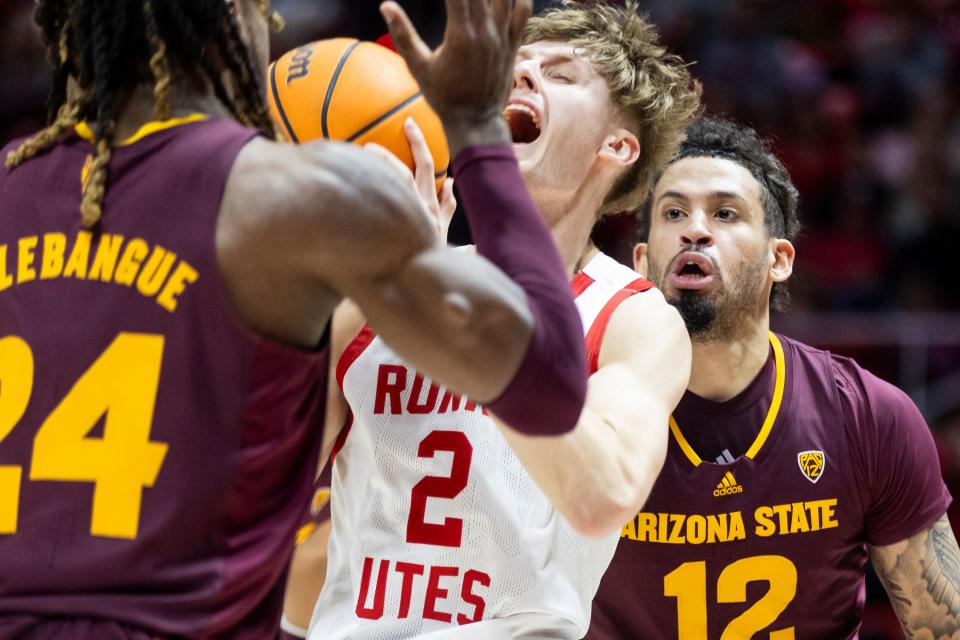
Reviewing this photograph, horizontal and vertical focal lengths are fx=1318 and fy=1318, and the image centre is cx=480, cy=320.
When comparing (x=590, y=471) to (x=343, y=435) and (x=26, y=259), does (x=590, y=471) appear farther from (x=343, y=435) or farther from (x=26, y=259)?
(x=26, y=259)

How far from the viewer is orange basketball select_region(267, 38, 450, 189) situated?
123 inches

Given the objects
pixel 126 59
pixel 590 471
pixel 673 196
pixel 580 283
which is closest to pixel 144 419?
pixel 126 59

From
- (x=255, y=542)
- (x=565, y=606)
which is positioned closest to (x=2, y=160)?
(x=255, y=542)

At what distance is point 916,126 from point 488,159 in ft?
25.1

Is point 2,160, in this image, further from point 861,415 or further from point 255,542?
point 861,415

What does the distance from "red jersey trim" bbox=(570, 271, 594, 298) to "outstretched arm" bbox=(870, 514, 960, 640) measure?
4.71 feet

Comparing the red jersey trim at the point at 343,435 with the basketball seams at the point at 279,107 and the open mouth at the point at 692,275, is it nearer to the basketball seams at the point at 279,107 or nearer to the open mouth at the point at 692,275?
the basketball seams at the point at 279,107

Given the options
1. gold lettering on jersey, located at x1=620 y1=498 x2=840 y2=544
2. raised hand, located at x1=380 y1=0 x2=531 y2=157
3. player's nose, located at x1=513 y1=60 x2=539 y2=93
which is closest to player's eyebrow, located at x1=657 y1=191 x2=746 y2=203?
player's nose, located at x1=513 y1=60 x2=539 y2=93

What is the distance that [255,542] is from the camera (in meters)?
2.02

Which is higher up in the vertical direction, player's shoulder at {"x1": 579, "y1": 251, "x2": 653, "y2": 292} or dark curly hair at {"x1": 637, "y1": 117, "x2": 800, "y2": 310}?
player's shoulder at {"x1": 579, "y1": 251, "x2": 653, "y2": 292}

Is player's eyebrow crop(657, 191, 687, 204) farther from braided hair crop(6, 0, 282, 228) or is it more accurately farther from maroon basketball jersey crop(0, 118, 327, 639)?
maroon basketball jersey crop(0, 118, 327, 639)

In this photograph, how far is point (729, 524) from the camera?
4008 mm

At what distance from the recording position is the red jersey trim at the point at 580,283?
332 cm

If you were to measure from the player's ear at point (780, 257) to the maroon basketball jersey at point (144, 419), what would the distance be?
2722 millimetres
